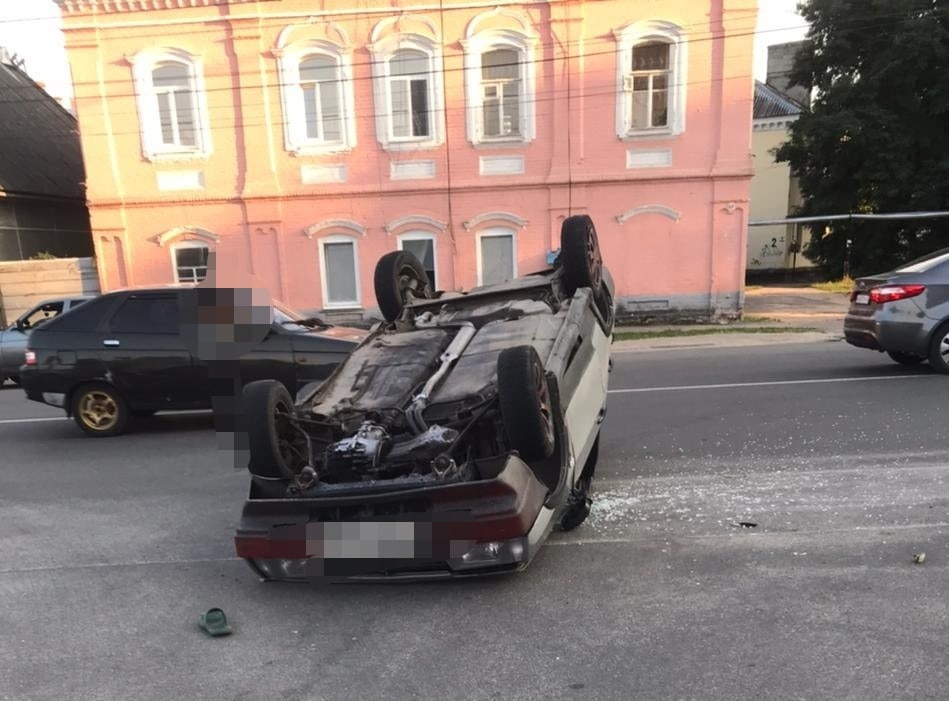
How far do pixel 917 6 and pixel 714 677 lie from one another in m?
25.9

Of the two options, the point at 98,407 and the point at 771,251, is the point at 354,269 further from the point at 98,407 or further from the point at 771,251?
the point at 771,251

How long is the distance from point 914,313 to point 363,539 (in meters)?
7.28

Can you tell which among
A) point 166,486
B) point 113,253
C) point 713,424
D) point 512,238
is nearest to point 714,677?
point 713,424

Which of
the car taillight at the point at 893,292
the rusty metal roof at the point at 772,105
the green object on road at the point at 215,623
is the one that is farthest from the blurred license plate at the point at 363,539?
the rusty metal roof at the point at 772,105

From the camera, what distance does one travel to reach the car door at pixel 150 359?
698 cm

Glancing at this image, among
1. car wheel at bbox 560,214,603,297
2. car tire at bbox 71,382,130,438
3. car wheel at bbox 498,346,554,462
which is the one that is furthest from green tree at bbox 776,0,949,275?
car wheel at bbox 498,346,554,462

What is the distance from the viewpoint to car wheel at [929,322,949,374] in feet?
24.6

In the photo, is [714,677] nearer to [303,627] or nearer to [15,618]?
[303,627]

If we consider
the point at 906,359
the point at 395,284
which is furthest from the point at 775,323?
the point at 395,284

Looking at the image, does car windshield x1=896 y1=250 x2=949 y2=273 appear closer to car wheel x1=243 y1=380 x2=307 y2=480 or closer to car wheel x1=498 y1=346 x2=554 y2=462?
car wheel x1=498 y1=346 x2=554 y2=462

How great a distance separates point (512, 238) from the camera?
15227 mm

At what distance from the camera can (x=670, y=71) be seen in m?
14.4

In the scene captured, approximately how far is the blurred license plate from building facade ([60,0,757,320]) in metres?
12.6

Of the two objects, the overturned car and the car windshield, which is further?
the car windshield
